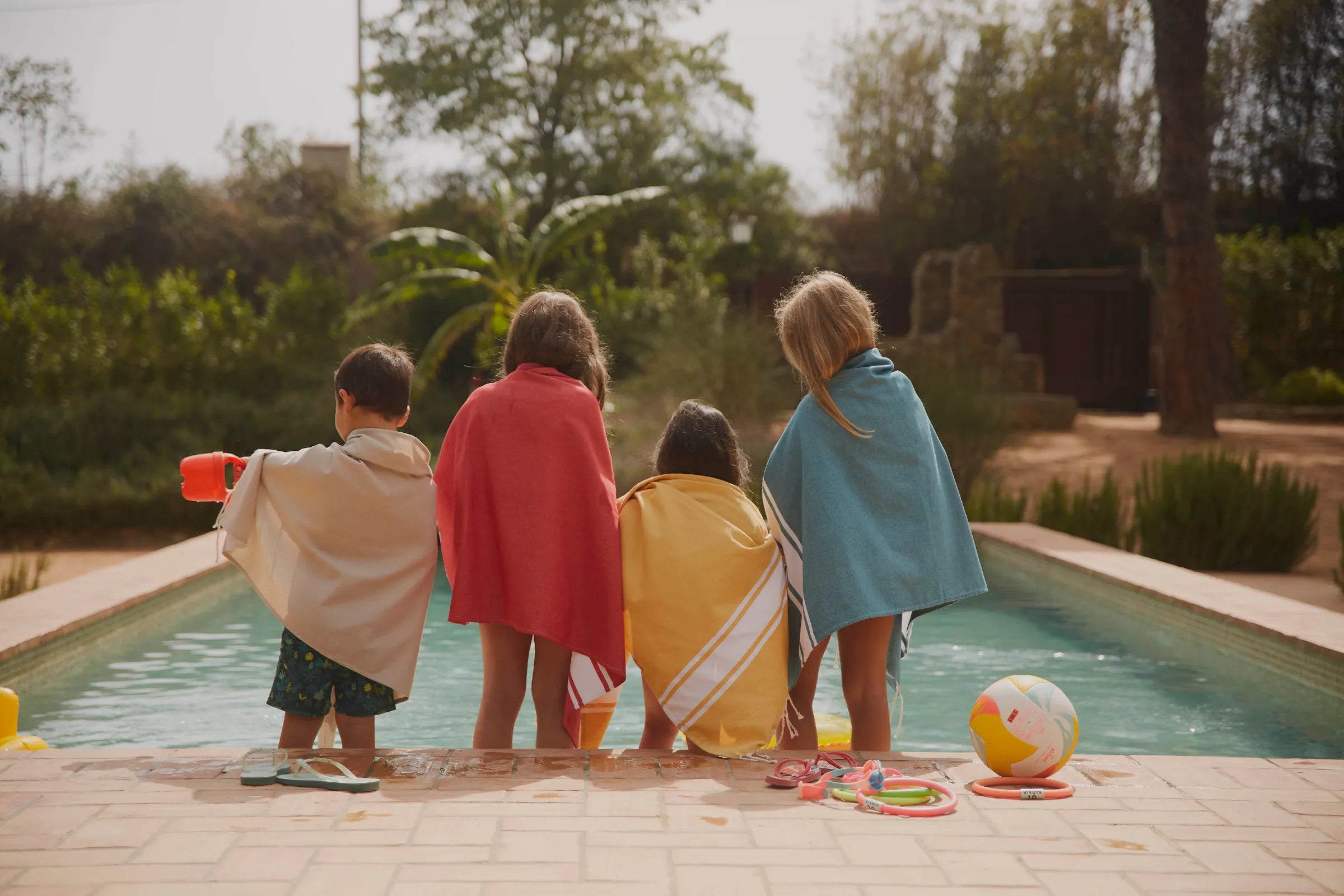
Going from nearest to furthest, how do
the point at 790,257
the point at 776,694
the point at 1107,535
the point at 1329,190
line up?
the point at 776,694, the point at 1107,535, the point at 1329,190, the point at 790,257

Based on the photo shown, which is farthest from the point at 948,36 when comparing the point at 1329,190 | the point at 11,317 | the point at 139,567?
the point at 139,567

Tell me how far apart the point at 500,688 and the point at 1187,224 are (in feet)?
51.7

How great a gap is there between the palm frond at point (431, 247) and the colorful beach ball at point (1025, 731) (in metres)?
12.5

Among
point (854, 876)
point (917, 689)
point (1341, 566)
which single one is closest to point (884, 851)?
point (854, 876)

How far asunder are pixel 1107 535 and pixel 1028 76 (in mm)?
21617

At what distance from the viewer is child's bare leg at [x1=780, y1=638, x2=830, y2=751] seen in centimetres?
391

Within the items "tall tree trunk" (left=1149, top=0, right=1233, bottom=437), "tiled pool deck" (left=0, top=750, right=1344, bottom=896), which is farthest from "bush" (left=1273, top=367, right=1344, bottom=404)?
"tiled pool deck" (left=0, top=750, right=1344, bottom=896)

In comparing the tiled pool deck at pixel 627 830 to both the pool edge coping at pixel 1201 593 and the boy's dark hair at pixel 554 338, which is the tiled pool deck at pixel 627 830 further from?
the pool edge coping at pixel 1201 593

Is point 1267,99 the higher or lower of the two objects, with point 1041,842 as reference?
higher

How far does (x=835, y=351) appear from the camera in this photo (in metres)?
3.84

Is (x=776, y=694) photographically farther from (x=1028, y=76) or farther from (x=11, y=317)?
(x=1028, y=76)

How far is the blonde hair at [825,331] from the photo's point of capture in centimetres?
381

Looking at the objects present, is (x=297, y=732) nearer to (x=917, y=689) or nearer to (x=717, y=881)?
(x=717, y=881)

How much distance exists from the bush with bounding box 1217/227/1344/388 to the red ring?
64.6 feet
